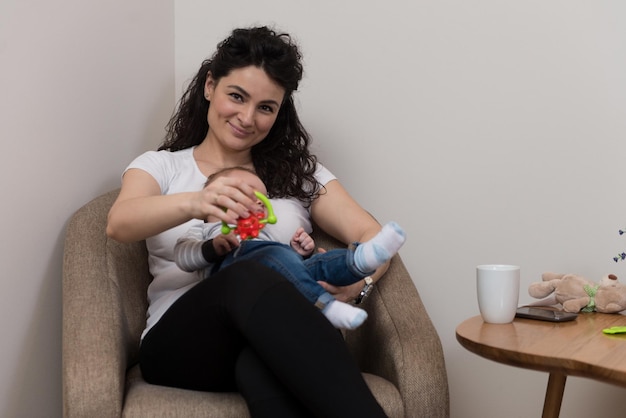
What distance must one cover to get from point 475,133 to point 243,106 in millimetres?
666

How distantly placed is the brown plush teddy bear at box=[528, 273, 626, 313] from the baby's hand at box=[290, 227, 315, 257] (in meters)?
0.51

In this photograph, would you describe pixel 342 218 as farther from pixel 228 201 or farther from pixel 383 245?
pixel 228 201

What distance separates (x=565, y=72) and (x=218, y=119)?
0.89 meters

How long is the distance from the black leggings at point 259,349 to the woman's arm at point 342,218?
47 centimetres

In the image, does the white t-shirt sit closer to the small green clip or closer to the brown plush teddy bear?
the brown plush teddy bear

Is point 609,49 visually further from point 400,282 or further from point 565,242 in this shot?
point 400,282

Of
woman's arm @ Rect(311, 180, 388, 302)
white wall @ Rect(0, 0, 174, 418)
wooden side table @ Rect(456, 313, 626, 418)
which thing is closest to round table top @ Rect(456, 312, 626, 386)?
wooden side table @ Rect(456, 313, 626, 418)

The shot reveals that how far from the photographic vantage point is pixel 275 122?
2.06 metres

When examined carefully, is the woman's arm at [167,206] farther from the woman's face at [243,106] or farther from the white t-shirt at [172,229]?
the woman's face at [243,106]

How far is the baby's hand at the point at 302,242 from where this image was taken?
5.98 feet

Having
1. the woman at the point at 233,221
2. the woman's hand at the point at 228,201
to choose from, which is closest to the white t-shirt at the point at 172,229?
the woman at the point at 233,221

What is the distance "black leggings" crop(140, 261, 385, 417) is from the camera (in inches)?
52.2

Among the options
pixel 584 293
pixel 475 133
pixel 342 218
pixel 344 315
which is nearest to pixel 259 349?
pixel 344 315

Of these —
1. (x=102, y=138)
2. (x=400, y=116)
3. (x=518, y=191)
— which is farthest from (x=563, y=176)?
(x=102, y=138)
